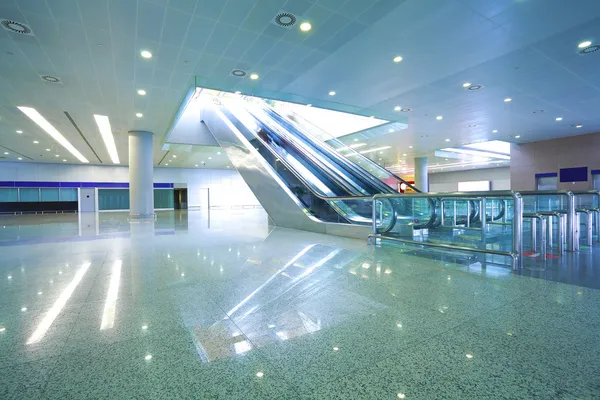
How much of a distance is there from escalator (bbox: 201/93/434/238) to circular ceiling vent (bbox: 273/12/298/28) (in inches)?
145

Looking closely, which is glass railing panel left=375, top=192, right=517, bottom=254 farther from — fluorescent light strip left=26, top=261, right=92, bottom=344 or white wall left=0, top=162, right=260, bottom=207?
white wall left=0, top=162, right=260, bottom=207

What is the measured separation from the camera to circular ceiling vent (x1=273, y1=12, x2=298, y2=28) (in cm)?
511

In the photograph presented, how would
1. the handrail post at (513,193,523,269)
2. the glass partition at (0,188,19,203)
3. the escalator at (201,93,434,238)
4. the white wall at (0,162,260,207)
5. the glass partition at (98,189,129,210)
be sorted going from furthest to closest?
the glass partition at (98,189,129,210), the white wall at (0,162,260,207), the glass partition at (0,188,19,203), the escalator at (201,93,434,238), the handrail post at (513,193,523,269)

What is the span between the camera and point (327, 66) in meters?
7.14

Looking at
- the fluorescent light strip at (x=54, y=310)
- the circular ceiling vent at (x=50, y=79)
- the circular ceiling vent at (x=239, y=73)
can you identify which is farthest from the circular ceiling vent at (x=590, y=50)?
the circular ceiling vent at (x=50, y=79)

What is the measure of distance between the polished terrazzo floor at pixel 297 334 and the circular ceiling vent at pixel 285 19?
4.24 metres

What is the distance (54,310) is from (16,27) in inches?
226

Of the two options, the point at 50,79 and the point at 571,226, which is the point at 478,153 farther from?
the point at 50,79

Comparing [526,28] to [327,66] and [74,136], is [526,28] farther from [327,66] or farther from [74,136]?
[74,136]

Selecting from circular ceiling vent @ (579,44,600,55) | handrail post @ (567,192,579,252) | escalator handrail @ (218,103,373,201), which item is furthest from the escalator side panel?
circular ceiling vent @ (579,44,600,55)

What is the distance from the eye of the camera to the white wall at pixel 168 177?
24.5 m

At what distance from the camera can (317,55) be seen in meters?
6.53

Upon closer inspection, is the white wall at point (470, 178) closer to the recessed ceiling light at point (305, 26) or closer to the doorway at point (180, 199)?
the doorway at point (180, 199)

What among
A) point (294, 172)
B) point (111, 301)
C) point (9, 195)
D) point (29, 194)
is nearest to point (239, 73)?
point (294, 172)
